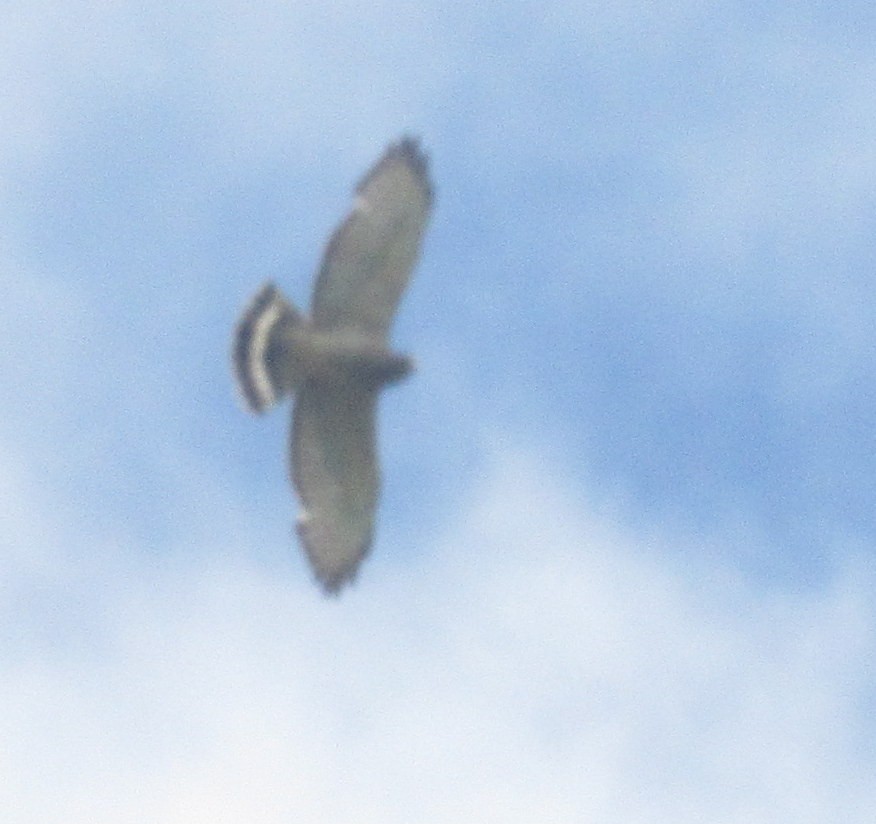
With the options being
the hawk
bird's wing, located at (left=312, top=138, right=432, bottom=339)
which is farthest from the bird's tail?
bird's wing, located at (left=312, top=138, right=432, bottom=339)

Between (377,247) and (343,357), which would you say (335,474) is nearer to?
(343,357)

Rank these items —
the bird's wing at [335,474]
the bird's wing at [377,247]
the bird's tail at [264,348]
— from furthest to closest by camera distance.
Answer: the bird's wing at [335,474] < the bird's wing at [377,247] < the bird's tail at [264,348]

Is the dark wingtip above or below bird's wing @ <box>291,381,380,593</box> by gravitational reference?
above

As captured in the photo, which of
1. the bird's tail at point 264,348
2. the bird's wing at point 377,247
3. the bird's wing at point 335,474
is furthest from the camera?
the bird's wing at point 335,474

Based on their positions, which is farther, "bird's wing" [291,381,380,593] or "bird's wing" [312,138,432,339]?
"bird's wing" [291,381,380,593]

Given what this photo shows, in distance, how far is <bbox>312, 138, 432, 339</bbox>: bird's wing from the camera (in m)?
27.3

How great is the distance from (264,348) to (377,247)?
183 cm

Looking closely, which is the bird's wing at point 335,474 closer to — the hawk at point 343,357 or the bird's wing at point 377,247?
the hawk at point 343,357

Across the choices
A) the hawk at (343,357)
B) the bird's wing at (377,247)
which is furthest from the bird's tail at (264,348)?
the bird's wing at (377,247)

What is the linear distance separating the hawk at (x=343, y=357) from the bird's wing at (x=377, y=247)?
0.04 ft

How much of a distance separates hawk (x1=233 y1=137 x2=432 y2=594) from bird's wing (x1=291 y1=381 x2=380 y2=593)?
0.01 m

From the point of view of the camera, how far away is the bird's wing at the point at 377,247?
89.5 feet

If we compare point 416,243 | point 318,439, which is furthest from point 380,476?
point 416,243

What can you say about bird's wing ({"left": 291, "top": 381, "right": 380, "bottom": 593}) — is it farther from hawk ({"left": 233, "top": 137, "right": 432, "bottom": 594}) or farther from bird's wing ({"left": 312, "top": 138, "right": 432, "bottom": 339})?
bird's wing ({"left": 312, "top": 138, "right": 432, "bottom": 339})
